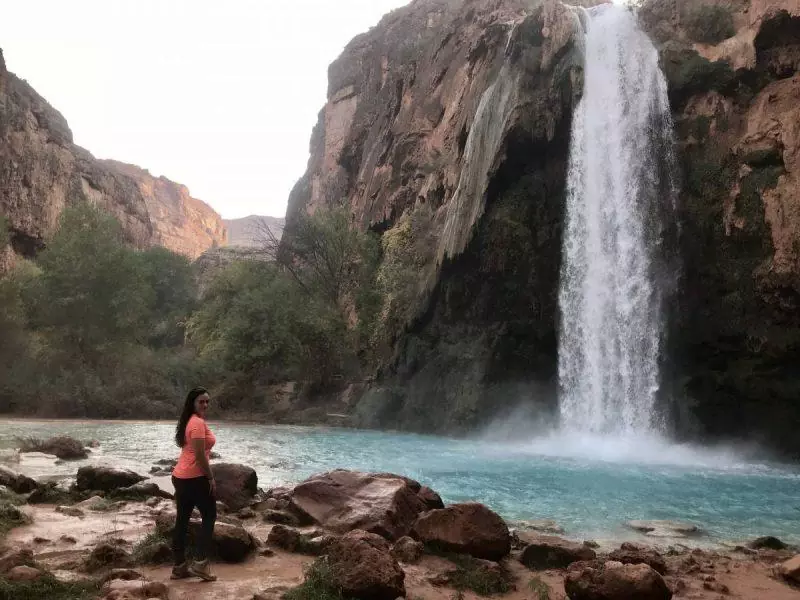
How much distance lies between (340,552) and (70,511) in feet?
13.9

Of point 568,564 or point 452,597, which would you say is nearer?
point 452,597

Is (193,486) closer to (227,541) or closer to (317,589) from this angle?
(227,541)

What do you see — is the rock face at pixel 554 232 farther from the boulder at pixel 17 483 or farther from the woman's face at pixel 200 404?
the woman's face at pixel 200 404

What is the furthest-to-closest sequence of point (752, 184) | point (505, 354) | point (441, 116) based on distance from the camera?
point (441, 116) → point (505, 354) → point (752, 184)

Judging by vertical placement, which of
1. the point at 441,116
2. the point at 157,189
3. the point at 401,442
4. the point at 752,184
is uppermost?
the point at 157,189

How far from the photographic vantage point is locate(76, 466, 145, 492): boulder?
9.15 metres

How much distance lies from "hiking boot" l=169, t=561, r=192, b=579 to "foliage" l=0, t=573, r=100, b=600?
0.61 m

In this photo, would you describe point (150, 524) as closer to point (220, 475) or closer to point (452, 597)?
point (220, 475)

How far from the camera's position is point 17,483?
29.0 ft

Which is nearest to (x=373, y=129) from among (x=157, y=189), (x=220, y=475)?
(x=220, y=475)

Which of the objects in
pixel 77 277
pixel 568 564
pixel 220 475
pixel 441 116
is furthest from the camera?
pixel 441 116

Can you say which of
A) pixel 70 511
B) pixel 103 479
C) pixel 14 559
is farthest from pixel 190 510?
pixel 103 479

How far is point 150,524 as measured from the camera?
7.29 metres

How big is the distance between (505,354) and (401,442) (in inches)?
272
